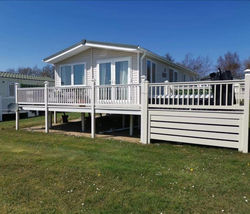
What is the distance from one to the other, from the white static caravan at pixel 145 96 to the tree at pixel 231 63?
24753 mm

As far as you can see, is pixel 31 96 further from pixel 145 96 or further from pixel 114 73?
pixel 145 96

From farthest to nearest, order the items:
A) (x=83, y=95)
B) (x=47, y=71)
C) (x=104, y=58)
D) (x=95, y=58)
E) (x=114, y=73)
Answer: (x=47, y=71)
(x=95, y=58)
(x=104, y=58)
(x=114, y=73)
(x=83, y=95)

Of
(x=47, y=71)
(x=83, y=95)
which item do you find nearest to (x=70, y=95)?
(x=83, y=95)

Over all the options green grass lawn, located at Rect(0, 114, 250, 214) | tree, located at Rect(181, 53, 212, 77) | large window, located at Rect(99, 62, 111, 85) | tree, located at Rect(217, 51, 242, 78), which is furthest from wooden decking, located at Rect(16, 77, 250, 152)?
tree, located at Rect(181, 53, 212, 77)

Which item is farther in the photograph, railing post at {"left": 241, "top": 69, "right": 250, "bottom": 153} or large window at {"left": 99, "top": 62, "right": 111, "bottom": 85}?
large window at {"left": 99, "top": 62, "right": 111, "bottom": 85}

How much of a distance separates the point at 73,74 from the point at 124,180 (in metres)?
8.15

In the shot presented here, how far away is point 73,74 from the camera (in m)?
10.3

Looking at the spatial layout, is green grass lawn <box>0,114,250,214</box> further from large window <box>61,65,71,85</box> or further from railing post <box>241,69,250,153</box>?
large window <box>61,65,71,85</box>

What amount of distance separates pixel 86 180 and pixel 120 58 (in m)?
6.51

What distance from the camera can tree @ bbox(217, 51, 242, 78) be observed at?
3189 centimetres

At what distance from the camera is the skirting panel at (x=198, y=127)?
500 cm

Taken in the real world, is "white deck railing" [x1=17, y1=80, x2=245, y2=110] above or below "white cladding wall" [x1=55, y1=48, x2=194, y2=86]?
below

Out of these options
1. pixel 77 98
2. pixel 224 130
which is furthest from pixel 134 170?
pixel 77 98

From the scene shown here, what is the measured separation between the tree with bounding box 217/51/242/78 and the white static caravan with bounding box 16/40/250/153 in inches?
975
